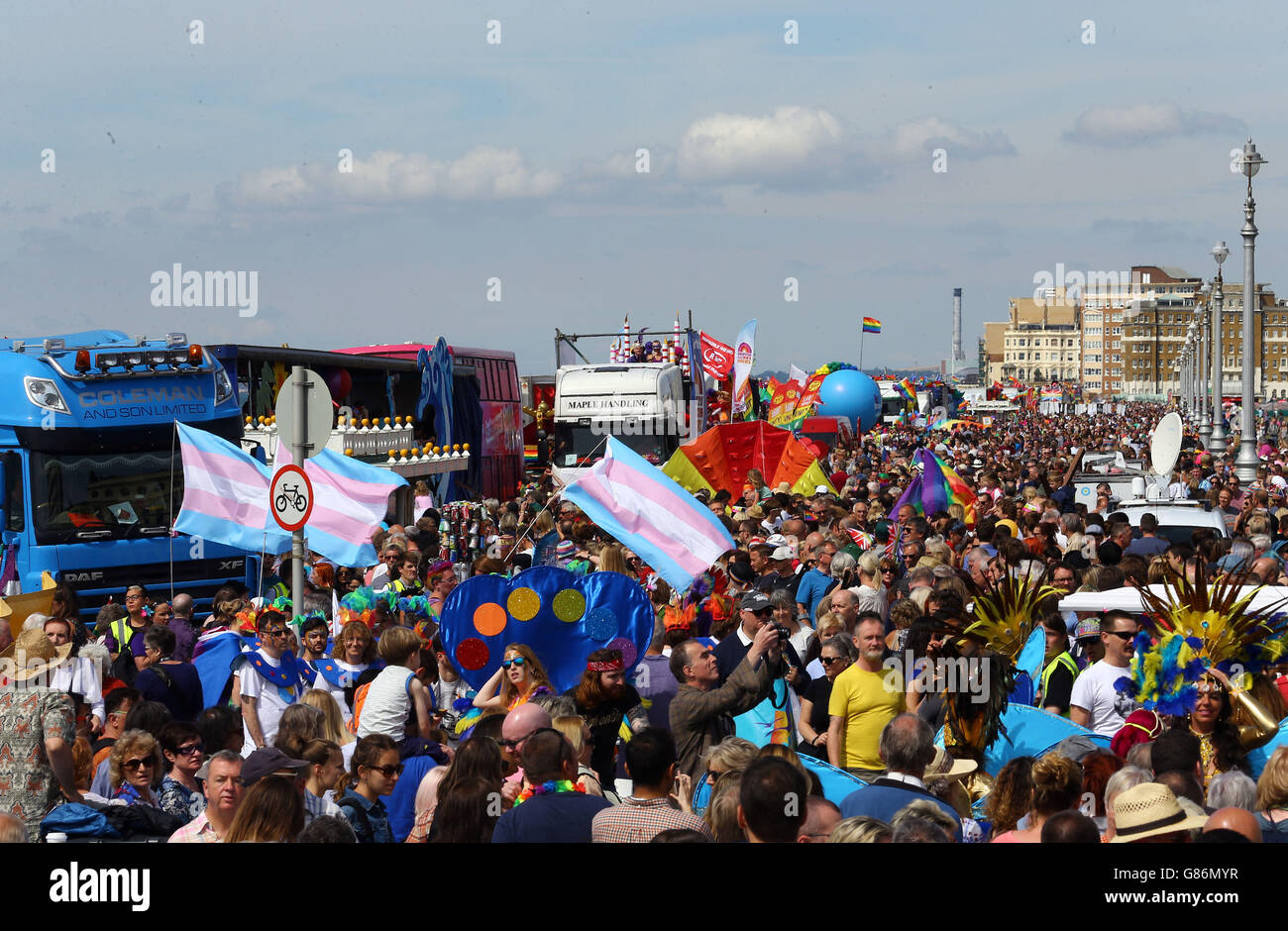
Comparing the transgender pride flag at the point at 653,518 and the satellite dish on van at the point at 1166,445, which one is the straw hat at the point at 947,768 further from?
the satellite dish on van at the point at 1166,445

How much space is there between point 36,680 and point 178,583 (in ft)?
18.7

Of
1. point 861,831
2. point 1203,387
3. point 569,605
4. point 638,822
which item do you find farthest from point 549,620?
point 1203,387

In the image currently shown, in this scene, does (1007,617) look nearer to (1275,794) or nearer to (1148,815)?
(1275,794)

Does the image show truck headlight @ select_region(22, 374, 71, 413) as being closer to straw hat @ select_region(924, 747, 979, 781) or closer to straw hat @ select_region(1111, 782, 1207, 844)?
straw hat @ select_region(924, 747, 979, 781)

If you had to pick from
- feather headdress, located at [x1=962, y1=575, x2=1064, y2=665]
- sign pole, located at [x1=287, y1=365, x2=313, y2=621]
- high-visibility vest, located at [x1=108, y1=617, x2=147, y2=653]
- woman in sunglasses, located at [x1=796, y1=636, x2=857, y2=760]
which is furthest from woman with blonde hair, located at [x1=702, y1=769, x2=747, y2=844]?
high-visibility vest, located at [x1=108, y1=617, x2=147, y2=653]

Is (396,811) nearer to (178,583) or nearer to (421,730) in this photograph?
(421,730)

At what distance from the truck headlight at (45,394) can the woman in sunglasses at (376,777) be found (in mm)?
8237

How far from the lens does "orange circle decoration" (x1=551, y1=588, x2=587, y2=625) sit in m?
7.96

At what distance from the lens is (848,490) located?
2223cm

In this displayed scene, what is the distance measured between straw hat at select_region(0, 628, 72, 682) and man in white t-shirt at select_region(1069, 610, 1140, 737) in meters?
5.19

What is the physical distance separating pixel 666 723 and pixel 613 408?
20.3 metres

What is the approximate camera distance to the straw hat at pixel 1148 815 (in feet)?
14.9

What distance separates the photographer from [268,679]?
796cm
